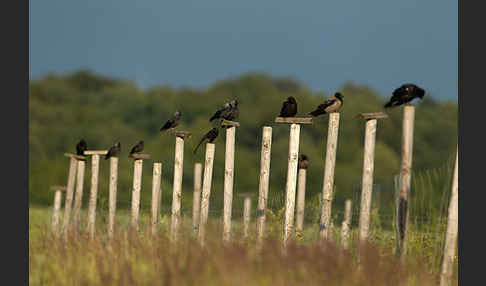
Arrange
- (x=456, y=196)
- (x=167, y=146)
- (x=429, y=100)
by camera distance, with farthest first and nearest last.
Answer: (x=429, y=100) → (x=167, y=146) → (x=456, y=196)

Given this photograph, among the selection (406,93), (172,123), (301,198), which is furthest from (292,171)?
(172,123)

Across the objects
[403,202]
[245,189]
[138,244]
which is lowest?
[245,189]

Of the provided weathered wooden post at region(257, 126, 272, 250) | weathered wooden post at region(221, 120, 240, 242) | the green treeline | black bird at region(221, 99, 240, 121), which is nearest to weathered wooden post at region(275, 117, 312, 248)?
weathered wooden post at region(257, 126, 272, 250)

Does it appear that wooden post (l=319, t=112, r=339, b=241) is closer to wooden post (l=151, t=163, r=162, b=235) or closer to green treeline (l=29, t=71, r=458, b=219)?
wooden post (l=151, t=163, r=162, b=235)

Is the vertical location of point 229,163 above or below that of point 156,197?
above

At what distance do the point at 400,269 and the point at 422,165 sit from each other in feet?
112

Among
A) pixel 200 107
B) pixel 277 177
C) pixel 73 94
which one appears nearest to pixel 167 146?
pixel 277 177

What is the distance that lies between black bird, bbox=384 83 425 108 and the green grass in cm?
200

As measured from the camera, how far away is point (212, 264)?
23.8ft

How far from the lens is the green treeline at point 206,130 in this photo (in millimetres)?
33719

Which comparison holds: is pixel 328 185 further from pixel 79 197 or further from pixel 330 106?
pixel 79 197

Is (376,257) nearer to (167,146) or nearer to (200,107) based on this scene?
(167,146)

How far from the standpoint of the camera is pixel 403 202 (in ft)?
29.2

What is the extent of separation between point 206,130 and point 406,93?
29.6m
